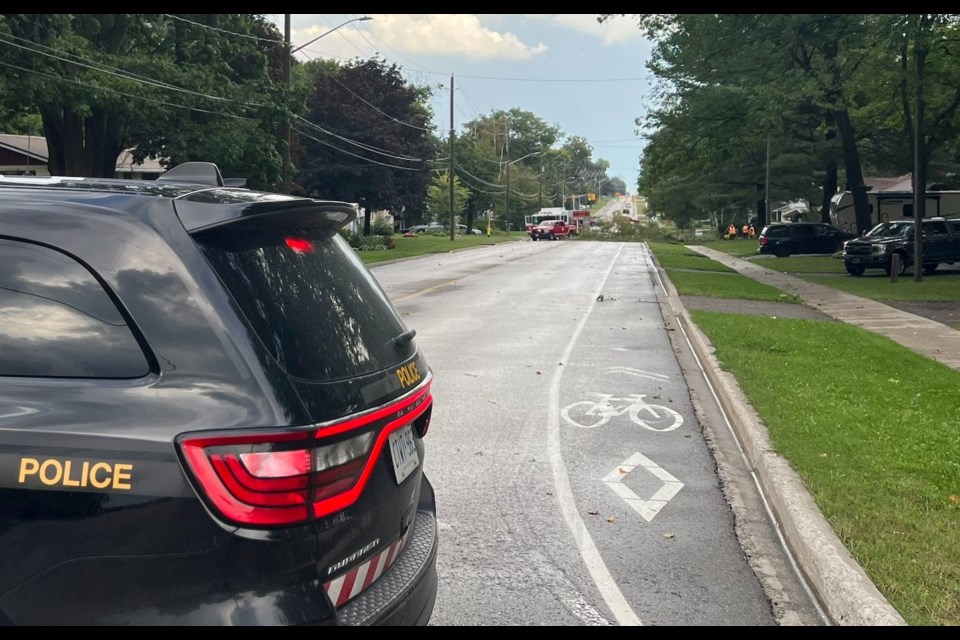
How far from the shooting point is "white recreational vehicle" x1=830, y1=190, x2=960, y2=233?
46.3 metres

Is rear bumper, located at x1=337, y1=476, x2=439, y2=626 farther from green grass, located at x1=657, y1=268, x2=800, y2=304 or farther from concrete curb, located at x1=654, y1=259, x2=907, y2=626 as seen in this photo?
green grass, located at x1=657, y1=268, x2=800, y2=304

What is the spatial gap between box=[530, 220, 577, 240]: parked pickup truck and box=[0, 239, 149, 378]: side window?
80.2 metres

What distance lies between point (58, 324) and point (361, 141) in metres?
60.7

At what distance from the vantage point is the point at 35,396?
2.82 m

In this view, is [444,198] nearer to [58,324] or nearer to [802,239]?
[802,239]

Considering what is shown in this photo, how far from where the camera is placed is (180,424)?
8.91ft

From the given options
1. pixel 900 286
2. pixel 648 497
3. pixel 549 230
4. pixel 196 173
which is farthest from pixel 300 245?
pixel 549 230

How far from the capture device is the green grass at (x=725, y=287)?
79.3 ft

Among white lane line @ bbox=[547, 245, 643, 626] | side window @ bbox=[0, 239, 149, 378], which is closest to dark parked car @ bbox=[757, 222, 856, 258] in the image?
white lane line @ bbox=[547, 245, 643, 626]

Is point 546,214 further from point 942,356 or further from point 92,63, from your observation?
point 942,356

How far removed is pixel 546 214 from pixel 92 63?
60.4 metres

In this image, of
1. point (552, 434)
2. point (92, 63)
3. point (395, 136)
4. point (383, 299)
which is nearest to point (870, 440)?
point (552, 434)

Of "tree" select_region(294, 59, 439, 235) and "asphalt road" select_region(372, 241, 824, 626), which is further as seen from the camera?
"tree" select_region(294, 59, 439, 235)

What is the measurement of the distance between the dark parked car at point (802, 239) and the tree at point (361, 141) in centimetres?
2482
